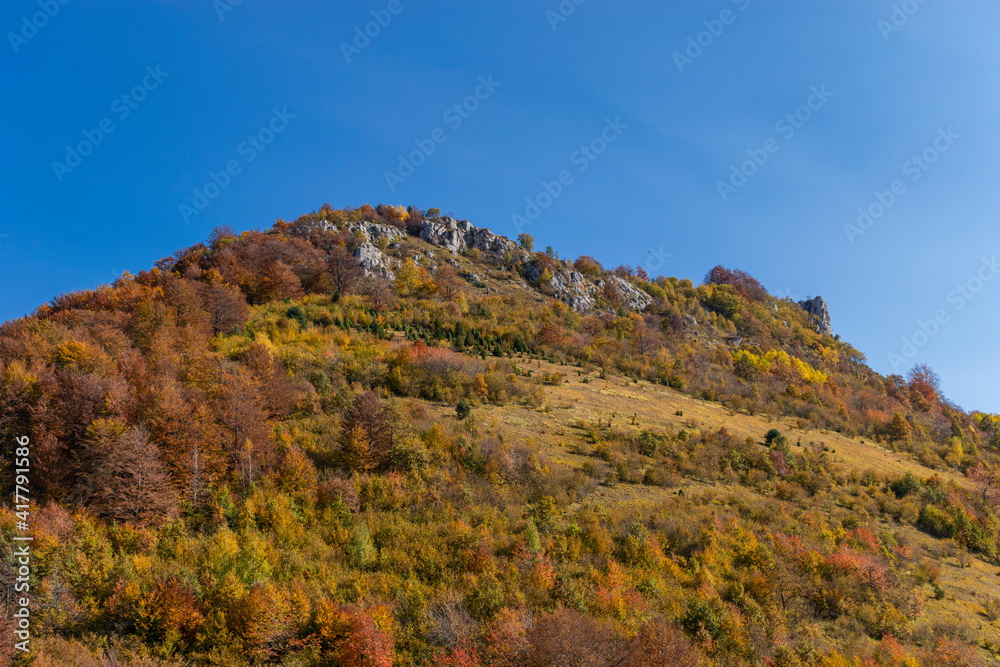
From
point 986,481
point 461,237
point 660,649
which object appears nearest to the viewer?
point 660,649

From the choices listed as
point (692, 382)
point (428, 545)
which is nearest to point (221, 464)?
point (428, 545)

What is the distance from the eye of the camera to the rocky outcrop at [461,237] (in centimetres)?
6413

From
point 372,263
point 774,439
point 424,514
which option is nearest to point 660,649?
point 424,514

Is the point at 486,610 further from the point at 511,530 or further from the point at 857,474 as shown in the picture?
the point at 857,474

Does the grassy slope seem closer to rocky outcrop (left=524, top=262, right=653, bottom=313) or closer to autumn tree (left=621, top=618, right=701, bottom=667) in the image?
autumn tree (left=621, top=618, right=701, bottom=667)

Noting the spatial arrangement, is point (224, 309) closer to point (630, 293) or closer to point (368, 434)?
point (368, 434)

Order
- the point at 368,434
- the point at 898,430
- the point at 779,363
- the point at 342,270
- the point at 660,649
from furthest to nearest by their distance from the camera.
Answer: the point at 779,363, the point at 342,270, the point at 898,430, the point at 368,434, the point at 660,649

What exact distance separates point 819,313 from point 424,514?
285 feet

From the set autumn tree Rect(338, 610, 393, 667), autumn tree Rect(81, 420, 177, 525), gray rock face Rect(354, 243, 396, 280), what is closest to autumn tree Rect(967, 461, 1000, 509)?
autumn tree Rect(338, 610, 393, 667)

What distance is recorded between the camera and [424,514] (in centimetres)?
1459

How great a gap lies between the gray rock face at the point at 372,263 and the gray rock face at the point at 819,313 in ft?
230

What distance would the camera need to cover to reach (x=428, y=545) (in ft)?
43.2

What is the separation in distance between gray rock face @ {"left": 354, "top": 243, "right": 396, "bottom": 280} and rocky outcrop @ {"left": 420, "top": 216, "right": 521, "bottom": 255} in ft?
50.7

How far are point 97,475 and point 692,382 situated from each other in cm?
3812
